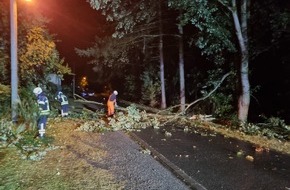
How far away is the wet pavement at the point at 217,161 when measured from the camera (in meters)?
7.31

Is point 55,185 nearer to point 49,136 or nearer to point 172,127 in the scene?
point 49,136

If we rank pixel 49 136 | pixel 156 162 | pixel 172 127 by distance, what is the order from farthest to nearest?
pixel 172 127 → pixel 49 136 → pixel 156 162

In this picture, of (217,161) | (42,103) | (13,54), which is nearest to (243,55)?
(217,161)

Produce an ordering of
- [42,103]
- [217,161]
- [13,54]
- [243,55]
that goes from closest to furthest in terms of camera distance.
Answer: [217,161]
[42,103]
[13,54]
[243,55]

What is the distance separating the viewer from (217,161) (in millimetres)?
9000

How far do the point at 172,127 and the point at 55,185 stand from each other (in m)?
8.36

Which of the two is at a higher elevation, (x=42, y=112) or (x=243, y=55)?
(x=243, y=55)

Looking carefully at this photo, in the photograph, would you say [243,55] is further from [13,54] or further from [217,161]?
[13,54]

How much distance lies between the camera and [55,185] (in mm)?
6711

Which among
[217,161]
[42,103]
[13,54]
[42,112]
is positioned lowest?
[217,161]

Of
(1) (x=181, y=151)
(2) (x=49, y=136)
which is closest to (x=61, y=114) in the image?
(2) (x=49, y=136)

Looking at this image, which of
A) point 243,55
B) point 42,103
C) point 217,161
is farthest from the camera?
point 243,55

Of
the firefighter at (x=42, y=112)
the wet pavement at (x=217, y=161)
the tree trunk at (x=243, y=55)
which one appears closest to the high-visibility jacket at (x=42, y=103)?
the firefighter at (x=42, y=112)

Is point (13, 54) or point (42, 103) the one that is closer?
point (42, 103)
